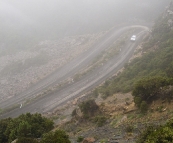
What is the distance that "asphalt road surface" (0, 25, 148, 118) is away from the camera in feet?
135

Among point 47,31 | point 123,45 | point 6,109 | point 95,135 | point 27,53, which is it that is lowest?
point 95,135

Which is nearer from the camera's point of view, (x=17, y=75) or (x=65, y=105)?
(x=65, y=105)

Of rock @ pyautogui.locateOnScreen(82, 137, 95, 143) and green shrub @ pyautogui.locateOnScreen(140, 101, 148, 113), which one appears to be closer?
rock @ pyautogui.locateOnScreen(82, 137, 95, 143)

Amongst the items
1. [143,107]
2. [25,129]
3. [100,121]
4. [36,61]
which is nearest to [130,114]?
[143,107]

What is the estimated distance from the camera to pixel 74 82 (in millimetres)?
47281

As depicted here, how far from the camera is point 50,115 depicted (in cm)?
3619

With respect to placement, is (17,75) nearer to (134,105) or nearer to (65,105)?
(65,105)

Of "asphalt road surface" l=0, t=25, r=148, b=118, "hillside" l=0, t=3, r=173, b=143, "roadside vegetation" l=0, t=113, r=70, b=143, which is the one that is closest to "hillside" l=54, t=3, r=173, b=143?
"hillside" l=0, t=3, r=173, b=143

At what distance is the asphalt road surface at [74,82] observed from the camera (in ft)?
135

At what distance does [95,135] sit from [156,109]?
577 cm

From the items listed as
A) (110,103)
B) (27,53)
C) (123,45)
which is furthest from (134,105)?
(27,53)

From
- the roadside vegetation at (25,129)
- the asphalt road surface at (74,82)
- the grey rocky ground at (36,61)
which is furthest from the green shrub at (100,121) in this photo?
the grey rocky ground at (36,61)

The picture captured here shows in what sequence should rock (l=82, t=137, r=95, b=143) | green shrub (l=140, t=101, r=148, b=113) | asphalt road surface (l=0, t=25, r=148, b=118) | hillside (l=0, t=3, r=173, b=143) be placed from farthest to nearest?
asphalt road surface (l=0, t=25, r=148, b=118)
green shrub (l=140, t=101, r=148, b=113)
rock (l=82, t=137, r=95, b=143)
hillside (l=0, t=3, r=173, b=143)

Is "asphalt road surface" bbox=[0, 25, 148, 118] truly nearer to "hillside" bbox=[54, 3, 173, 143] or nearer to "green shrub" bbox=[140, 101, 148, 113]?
"hillside" bbox=[54, 3, 173, 143]
